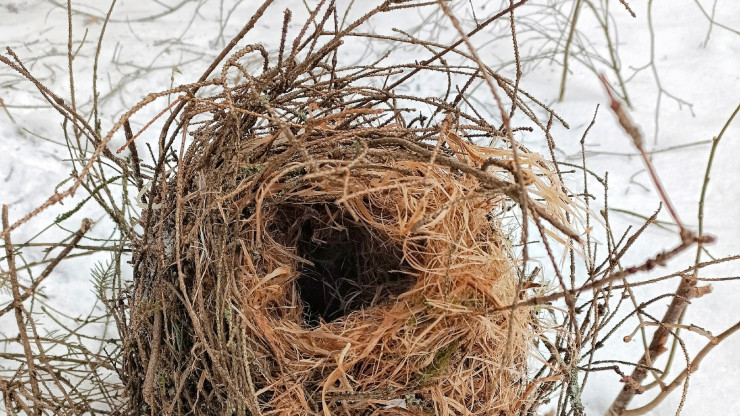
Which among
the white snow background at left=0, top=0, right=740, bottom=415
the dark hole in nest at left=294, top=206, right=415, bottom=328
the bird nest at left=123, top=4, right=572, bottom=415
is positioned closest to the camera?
the bird nest at left=123, top=4, right=572, bottom=415

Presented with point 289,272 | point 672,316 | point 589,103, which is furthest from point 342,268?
point 589,103

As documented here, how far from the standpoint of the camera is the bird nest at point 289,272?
1.54 feet

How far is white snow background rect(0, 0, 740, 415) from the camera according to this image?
85 cm

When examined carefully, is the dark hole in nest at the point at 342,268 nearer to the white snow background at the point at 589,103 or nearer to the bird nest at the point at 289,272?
the bird nest at the point at 289,272

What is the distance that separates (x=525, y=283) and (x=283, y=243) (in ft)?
0.66

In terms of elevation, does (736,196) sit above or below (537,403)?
above

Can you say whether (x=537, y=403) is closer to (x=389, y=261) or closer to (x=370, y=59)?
(x=389, y=261)

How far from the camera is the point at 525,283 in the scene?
52 cm

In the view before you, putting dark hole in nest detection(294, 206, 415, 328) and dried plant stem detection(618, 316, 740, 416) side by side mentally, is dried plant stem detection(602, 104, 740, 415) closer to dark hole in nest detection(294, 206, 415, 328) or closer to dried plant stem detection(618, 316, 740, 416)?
dried plant stem detection(618, 316, 740, 416)

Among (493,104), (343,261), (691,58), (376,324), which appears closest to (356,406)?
(376,324)

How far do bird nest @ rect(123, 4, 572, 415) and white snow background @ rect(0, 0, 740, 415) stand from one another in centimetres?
37

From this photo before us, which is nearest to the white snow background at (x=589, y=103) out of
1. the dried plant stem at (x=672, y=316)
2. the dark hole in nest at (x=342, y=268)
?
the dried plant stem at (x=672, y=316)

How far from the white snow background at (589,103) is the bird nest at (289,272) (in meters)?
0.37

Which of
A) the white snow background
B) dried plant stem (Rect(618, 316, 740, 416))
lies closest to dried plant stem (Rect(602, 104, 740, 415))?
dried plant stem (Rect(618, 316, 740, 416))
